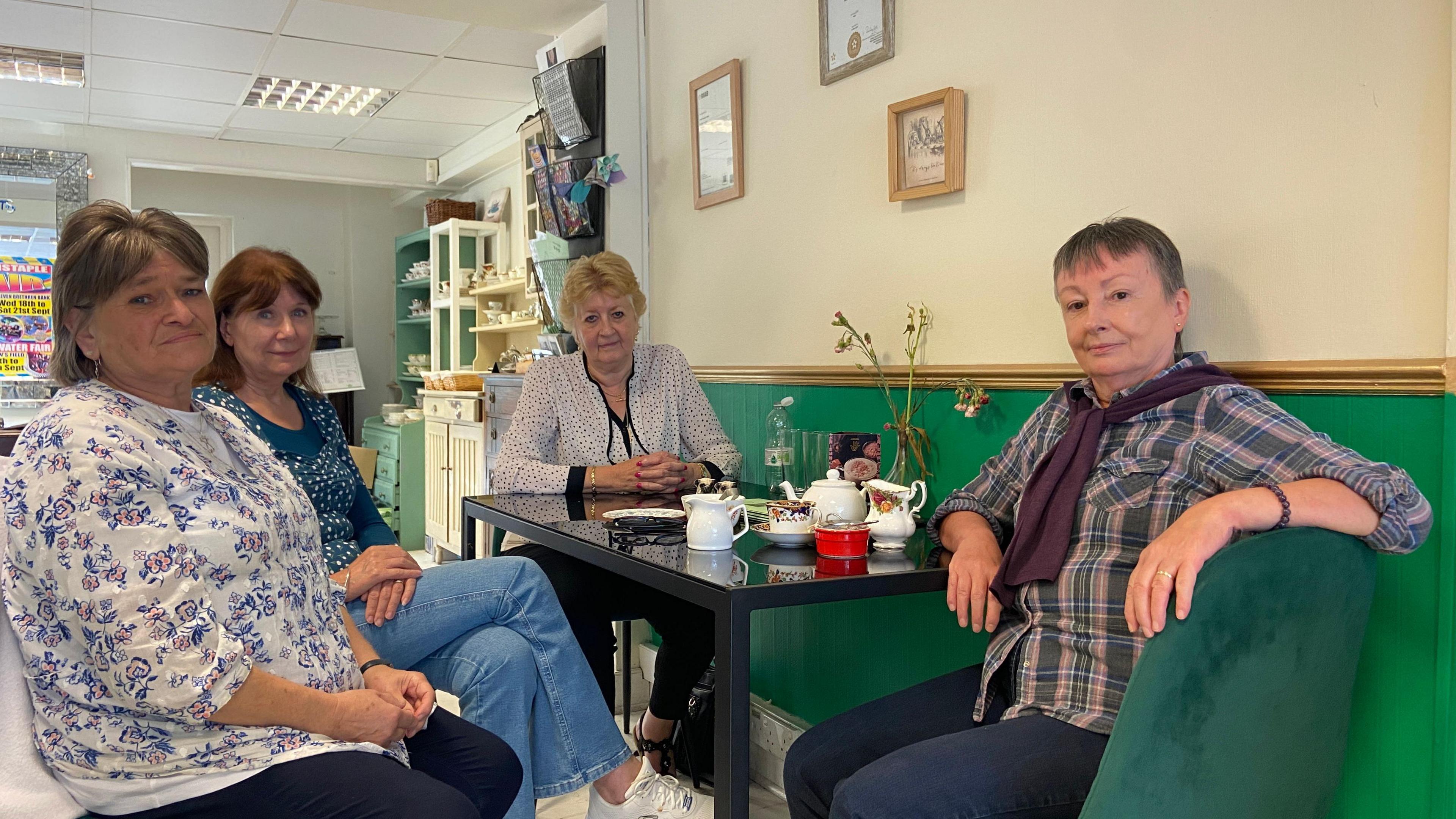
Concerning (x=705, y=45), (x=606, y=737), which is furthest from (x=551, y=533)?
(x=705, y=45)

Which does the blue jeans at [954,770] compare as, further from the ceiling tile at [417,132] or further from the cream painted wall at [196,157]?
the cream painted wall at [196,157]

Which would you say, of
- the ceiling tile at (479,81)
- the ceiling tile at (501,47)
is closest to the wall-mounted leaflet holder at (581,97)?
the ceiling tile at (501,47)

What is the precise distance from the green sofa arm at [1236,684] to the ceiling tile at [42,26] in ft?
15.6

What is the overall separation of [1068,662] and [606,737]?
0.84 meters

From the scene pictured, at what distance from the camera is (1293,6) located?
1.59m

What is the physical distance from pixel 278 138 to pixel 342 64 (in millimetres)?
1863

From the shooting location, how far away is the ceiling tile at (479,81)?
4969 mm

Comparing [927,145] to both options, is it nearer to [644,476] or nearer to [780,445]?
[780,445]

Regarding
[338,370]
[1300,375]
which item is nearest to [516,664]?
[1300,375]

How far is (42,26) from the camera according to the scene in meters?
4.42

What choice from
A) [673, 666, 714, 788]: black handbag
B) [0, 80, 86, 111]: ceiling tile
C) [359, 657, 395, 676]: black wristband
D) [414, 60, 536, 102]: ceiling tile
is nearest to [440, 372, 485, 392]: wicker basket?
[414, 60, 536, 102]: ceiling tile

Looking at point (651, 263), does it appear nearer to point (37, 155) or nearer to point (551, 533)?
point (551, 533)

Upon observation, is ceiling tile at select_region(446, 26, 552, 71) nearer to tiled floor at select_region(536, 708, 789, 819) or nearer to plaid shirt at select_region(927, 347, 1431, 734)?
tiled floor at select_region(536, 708, 789, 819)

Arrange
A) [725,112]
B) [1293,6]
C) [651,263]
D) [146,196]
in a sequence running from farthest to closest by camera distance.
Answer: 1. [146,196]
2. [651,263]
3. [725,112]
4. [1293,6]
